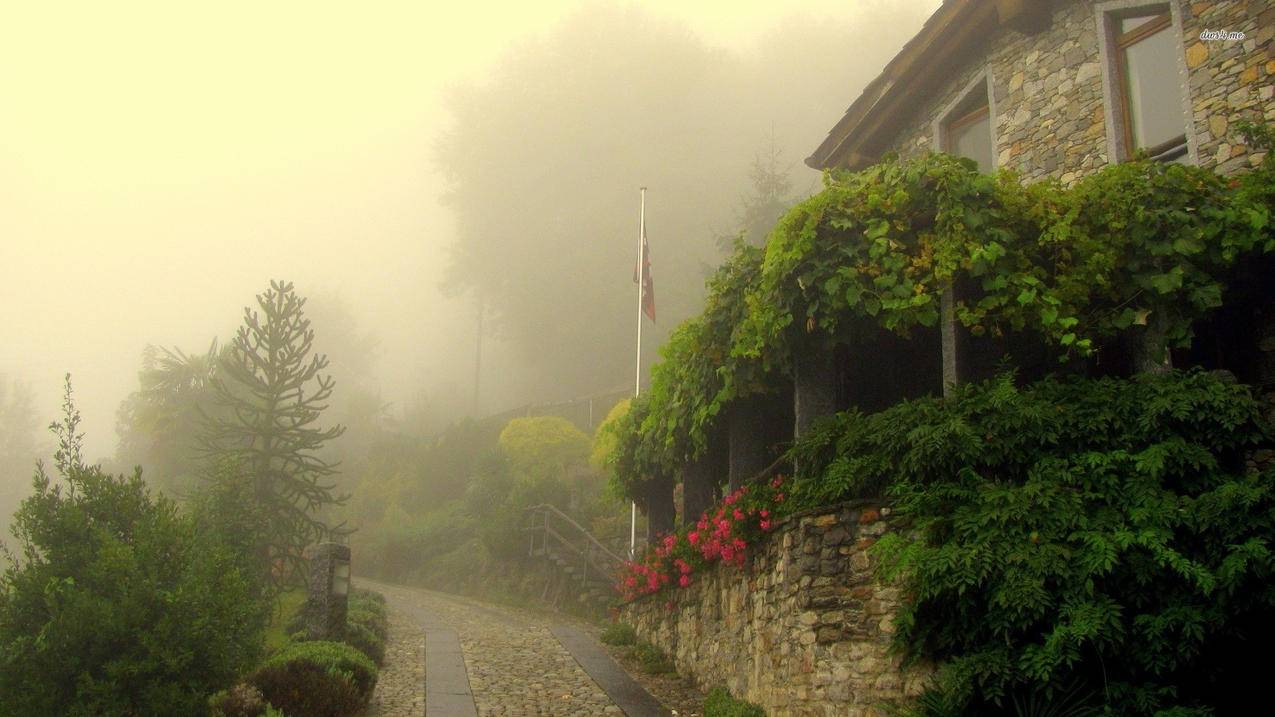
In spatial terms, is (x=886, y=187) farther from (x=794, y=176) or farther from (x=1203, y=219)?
(x=794, y=176)

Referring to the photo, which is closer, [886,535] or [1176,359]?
[886,535]

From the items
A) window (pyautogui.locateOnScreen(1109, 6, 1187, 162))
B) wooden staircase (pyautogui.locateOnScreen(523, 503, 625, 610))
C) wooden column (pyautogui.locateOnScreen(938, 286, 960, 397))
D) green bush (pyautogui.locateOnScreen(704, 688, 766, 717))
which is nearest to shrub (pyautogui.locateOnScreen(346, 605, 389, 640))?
wooden staircase (pyautogui.locateOnScreen(523, 503, 625, 610))

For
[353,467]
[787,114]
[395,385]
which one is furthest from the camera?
[395,385]

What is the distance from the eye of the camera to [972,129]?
1243 centimetres

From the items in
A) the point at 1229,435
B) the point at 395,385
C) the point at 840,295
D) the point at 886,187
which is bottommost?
the point at 1229,435

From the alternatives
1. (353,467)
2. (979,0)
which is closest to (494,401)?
(353,467)

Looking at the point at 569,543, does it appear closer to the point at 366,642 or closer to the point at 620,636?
the point at 620,636

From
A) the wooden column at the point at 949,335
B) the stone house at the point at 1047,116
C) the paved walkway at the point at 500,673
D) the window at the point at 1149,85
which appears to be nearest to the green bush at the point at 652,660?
the paved walkway at the point at 500,673

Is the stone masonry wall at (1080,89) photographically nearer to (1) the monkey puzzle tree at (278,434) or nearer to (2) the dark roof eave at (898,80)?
(2) the dark roof eave at (898,80)

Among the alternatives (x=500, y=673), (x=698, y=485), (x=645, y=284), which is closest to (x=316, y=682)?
(x=500, y=673)

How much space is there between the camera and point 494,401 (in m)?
53.6

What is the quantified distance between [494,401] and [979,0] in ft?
145

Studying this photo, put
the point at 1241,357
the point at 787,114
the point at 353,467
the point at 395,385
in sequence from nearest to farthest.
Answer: the point at 1241,357, the point at 353,467, the point at 787,114, the point at 395,385

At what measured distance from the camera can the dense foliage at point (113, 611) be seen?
8.55 meters
